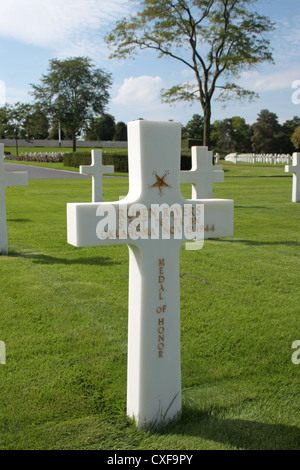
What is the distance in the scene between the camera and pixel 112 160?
3359cm

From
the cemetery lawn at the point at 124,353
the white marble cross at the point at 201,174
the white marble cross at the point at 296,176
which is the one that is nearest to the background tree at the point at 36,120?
the white marble cross at the point at 296,176

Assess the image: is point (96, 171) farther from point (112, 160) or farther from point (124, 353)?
point (112, 160)

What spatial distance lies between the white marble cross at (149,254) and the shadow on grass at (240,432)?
13 centimetres

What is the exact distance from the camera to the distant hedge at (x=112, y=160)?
31594mm

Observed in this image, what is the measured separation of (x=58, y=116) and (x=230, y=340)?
2278 inches

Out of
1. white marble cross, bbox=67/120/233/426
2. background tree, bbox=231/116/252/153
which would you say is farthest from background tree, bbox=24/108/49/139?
white marble cross, bbox=67/120/233/426

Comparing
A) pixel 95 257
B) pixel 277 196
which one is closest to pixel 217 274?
pixel 95 257

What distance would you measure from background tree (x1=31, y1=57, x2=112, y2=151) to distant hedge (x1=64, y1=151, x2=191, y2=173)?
19.6 meters

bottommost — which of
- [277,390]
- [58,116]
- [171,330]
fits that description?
[277,390]

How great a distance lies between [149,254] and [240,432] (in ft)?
3.90

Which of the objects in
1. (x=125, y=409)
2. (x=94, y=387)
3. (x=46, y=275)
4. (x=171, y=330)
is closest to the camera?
(x=171, y=330)

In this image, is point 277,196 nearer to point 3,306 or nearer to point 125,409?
point 3,306

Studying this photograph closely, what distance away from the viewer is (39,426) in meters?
2.83

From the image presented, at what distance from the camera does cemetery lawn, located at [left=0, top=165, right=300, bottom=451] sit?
2.76 m
